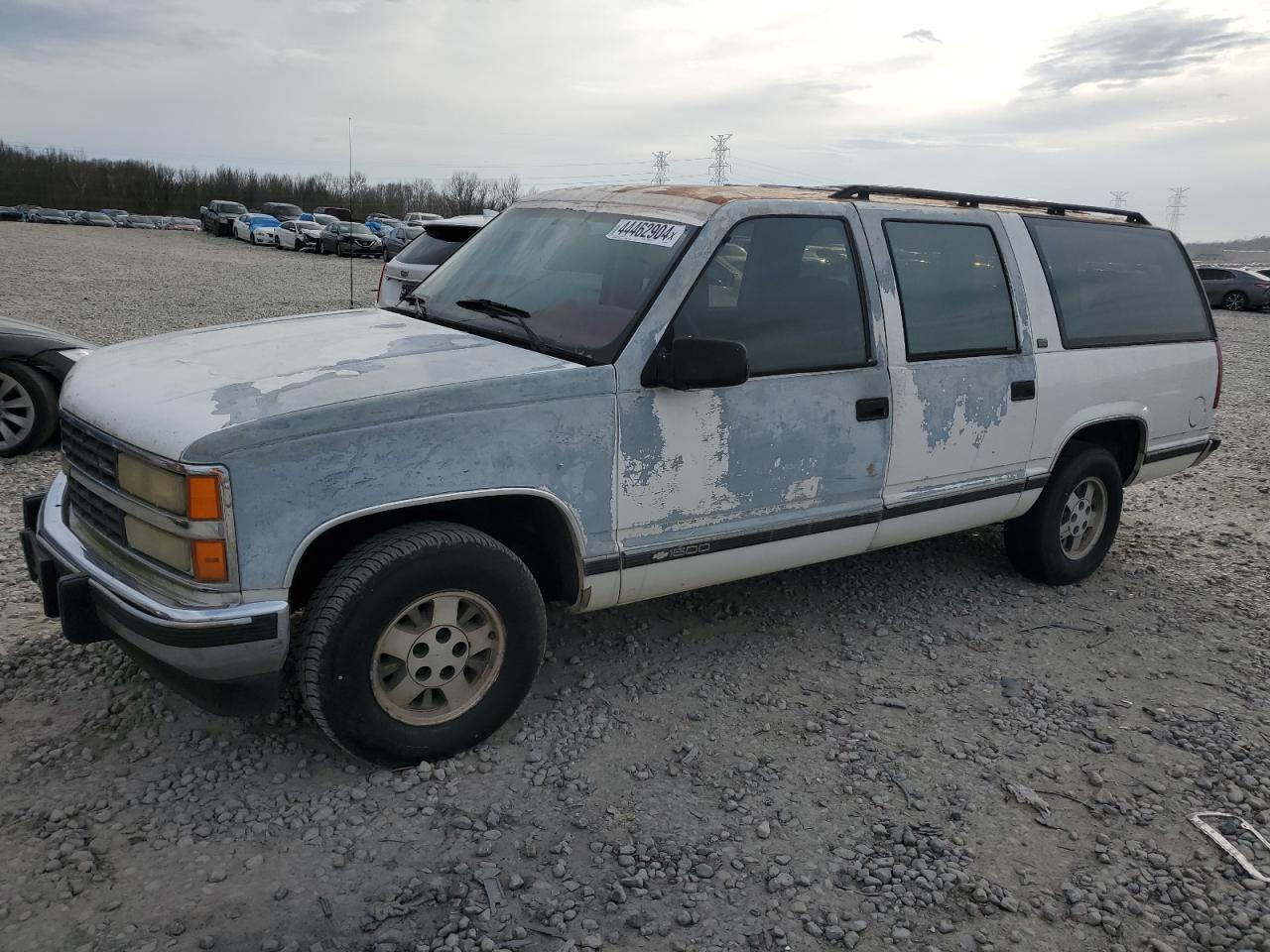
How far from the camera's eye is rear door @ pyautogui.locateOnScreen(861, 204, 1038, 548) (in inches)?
165

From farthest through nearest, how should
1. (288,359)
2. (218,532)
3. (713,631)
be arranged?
1. (713,631)
2. (288,359)
3. (218,532)

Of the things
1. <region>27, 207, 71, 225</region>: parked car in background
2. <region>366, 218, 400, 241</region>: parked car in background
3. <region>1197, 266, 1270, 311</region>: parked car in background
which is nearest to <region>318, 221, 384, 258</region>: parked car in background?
<region>366, 218, 400, 241</region>: parked car in background

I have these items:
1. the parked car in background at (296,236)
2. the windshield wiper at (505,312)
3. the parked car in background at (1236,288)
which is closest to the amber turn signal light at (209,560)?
the windshield wiper at (505,312)

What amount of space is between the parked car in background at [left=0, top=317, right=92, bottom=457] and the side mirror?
505 cm

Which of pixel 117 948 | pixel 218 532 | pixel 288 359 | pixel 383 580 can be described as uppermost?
pixel 288 359

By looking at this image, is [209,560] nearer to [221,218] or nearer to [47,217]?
[221,218]

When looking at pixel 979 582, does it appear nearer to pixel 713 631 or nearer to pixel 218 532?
pixel 713 631

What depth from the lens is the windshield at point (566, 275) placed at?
11.8 ft

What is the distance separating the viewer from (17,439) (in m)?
6.50

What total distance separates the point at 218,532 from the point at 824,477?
7.60 feet

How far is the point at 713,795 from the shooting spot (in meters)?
3.29

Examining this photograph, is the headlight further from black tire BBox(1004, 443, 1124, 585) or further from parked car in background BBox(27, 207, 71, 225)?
parked car in background BBox(27, 207, 71, 225)

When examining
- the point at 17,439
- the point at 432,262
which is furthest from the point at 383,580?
the point at 432,262

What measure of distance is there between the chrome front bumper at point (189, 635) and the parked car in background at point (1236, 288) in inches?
1133
